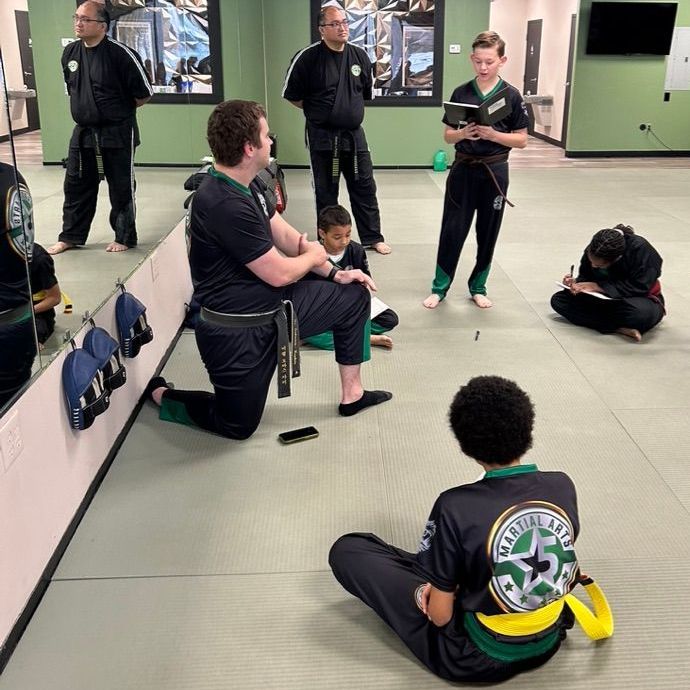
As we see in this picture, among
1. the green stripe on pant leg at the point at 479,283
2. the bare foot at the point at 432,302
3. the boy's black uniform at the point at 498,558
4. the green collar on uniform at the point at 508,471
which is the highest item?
the green collar on uniform at the point at 508,471

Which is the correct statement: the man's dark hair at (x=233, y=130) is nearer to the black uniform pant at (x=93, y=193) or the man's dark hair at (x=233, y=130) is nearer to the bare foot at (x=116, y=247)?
the black uniform pant at (x=93, y=193)

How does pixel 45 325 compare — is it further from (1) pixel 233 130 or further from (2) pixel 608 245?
(2) pixel 608 245

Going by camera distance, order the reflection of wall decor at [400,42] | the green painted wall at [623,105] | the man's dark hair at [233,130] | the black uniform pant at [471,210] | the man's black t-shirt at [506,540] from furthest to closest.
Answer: the green painted wall at [623,105] < the reflection of wall decor at [400,42] < the black uniform pant at [471,210] < the man's dark hair at [233,130] < the man's black t-shirt at [506,540]

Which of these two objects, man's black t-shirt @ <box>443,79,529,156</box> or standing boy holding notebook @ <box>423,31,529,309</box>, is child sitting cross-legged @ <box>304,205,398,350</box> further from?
man's black t-shirt @ <box>443,79,529,156</box>

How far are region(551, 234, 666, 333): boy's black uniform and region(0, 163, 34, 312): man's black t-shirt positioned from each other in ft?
9.90

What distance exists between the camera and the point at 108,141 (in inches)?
135

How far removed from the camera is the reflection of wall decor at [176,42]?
3.85 metres

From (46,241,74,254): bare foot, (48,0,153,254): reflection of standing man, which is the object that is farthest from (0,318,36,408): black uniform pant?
(48,0,153,254): reflection of standing man

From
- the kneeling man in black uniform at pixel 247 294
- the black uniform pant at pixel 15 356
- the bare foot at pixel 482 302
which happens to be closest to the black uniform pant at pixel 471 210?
the bare foot at pixel 482 302

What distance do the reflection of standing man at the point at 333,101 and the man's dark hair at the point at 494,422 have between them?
3981 millimetres

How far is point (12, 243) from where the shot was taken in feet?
6.80

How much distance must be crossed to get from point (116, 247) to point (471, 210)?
2055mm

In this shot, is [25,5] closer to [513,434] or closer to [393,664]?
[513,434]

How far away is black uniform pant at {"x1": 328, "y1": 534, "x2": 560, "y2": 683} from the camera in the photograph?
1.81 meters
